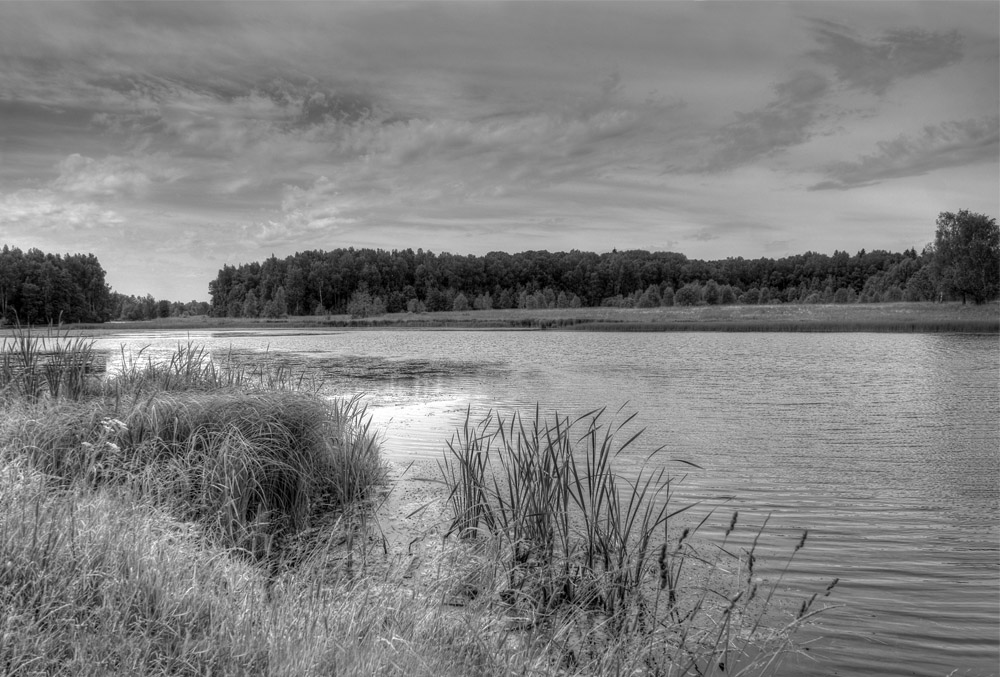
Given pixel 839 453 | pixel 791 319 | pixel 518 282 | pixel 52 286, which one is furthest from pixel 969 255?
pixel 52 286

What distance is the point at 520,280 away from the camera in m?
159

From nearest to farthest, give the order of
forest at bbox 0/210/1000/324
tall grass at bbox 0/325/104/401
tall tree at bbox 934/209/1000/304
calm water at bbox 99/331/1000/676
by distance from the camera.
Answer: calm water at bbox 99/331/1000/676, tall grass at bbox 0/325/104/401, tall tree at bbox 934/209/1000/304, forest at bbox 0/210/1000/324

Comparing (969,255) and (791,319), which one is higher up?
(969,255)

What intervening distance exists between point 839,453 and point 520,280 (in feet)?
485

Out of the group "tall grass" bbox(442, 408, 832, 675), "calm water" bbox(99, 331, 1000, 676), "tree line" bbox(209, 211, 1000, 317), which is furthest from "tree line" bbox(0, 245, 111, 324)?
"tall grass" bbox(442, 408, 832, 675)

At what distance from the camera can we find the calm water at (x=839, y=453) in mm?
5348

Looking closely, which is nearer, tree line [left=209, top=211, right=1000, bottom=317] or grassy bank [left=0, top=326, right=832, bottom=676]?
grassy bank [left=0, top=326, right=832, bottom=676]

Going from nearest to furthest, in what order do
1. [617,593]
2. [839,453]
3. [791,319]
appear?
1. [617,593]
2. [839,453]
3. [791,319]

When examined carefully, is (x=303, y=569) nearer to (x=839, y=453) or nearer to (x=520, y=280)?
(x=839, y=453)

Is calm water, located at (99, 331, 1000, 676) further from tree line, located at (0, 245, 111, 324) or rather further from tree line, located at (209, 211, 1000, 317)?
tree line, located at (209, 211, 1000, 317)

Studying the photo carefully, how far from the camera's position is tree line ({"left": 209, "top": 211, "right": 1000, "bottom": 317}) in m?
138

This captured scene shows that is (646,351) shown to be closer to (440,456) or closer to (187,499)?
(440,456)

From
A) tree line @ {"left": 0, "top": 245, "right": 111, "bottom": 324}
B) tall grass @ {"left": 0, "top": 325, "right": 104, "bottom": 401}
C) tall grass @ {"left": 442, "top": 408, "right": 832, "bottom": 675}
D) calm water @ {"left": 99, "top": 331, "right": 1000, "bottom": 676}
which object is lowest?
calm water @ {"left": 99, "top": 331, "right": 1000, "bottom": 676}

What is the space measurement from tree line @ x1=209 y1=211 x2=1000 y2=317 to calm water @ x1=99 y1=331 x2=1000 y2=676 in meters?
107
